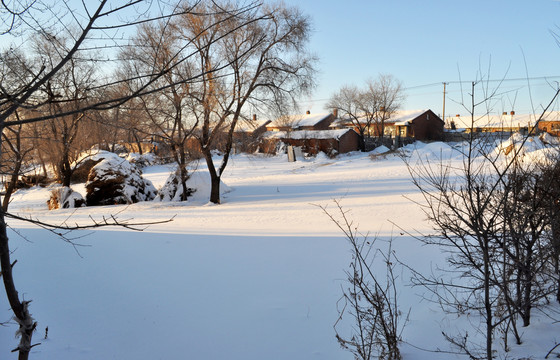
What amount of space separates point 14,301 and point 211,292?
12.7ft

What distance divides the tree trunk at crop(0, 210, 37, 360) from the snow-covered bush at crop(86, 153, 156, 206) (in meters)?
15.5

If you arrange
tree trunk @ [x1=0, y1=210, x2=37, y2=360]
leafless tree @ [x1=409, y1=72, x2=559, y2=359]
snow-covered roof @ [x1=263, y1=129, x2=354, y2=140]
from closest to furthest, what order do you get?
tree trunk @ [x1=0, y1=210, x2=37, y2=360] → leafless tree @ [x1=409, y1=72, x2=559, y2=359] → snow-covered roof @ [x1=263, y1=129, x2=354, y2=140]

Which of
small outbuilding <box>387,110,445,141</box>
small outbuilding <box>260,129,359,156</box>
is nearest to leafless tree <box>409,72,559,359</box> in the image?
small outbuilding <box>260,129,359,156</box>

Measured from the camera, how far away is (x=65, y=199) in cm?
1647

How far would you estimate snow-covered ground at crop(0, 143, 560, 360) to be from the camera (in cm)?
414

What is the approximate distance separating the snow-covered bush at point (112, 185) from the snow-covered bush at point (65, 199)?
35 centimetres

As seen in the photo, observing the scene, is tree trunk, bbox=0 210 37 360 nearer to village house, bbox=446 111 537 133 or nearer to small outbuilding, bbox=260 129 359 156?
village house, bbox=446 111 537 133

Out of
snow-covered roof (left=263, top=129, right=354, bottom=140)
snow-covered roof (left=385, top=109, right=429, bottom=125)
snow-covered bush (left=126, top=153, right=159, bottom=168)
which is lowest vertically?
snow-covered bush (left=126, top=153, right=159, bottom=168)

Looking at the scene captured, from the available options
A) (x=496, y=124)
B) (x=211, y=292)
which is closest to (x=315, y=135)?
(x=211, y=292)

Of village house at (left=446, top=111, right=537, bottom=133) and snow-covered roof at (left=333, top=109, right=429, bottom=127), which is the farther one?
snow-covered roof at (left=333, top=109, right=429, bottom=127)

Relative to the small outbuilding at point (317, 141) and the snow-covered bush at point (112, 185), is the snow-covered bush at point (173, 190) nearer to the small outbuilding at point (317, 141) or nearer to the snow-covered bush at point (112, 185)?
the snow-covered bush at point (112, 185)

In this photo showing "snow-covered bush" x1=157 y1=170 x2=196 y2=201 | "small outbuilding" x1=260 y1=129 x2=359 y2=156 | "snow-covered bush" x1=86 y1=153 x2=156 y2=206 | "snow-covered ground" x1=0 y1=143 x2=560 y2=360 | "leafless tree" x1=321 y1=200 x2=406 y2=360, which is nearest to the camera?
"leafless tree" x1=321 y1=200 x2=406 y2=360

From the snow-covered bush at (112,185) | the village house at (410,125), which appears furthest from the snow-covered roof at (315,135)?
the snow-covered bush at (112,185)

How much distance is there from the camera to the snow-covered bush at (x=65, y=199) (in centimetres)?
1630
